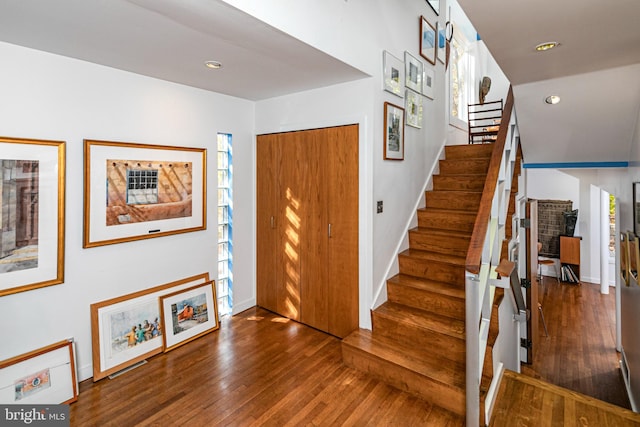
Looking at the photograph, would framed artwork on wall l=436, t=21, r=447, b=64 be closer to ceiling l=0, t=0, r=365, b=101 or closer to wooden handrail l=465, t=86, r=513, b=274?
wooden handrail l=465, t=86, r=513, b=274

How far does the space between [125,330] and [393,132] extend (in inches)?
112

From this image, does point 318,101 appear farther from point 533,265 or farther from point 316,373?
point 533,265

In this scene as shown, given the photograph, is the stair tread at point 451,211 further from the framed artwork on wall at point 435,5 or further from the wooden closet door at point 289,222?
the framed artwork on wall at point 435,5

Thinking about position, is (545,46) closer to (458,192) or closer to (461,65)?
(458,192)

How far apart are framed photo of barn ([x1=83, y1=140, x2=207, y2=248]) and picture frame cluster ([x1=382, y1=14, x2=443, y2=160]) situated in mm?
Answer: 1819

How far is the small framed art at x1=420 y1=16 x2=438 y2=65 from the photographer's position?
368 centimetres

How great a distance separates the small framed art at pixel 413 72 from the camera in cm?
338

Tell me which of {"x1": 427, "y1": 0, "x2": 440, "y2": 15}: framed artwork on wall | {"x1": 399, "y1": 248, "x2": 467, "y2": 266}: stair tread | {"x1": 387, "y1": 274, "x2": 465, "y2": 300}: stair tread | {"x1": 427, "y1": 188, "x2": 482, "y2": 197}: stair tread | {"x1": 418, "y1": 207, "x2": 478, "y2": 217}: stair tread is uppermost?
{"x1": 427, "y1": 0, "x2": 440, "y2": 15}: framed artwork on wall

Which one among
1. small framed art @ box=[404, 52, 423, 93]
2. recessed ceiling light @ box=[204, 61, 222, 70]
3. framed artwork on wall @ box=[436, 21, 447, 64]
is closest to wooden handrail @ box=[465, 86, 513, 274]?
small framed art @ box=[404, 52, 423, 93]

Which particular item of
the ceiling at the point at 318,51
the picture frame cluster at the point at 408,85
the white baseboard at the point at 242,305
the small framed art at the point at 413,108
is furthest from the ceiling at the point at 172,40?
the white baseboard at the point at 242,305

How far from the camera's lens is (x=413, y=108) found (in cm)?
354

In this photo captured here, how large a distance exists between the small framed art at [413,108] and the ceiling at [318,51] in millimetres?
780

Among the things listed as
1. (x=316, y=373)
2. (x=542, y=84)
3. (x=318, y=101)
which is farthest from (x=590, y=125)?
(x=316, y=373)

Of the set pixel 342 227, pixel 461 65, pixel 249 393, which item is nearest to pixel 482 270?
pixel 342 227
